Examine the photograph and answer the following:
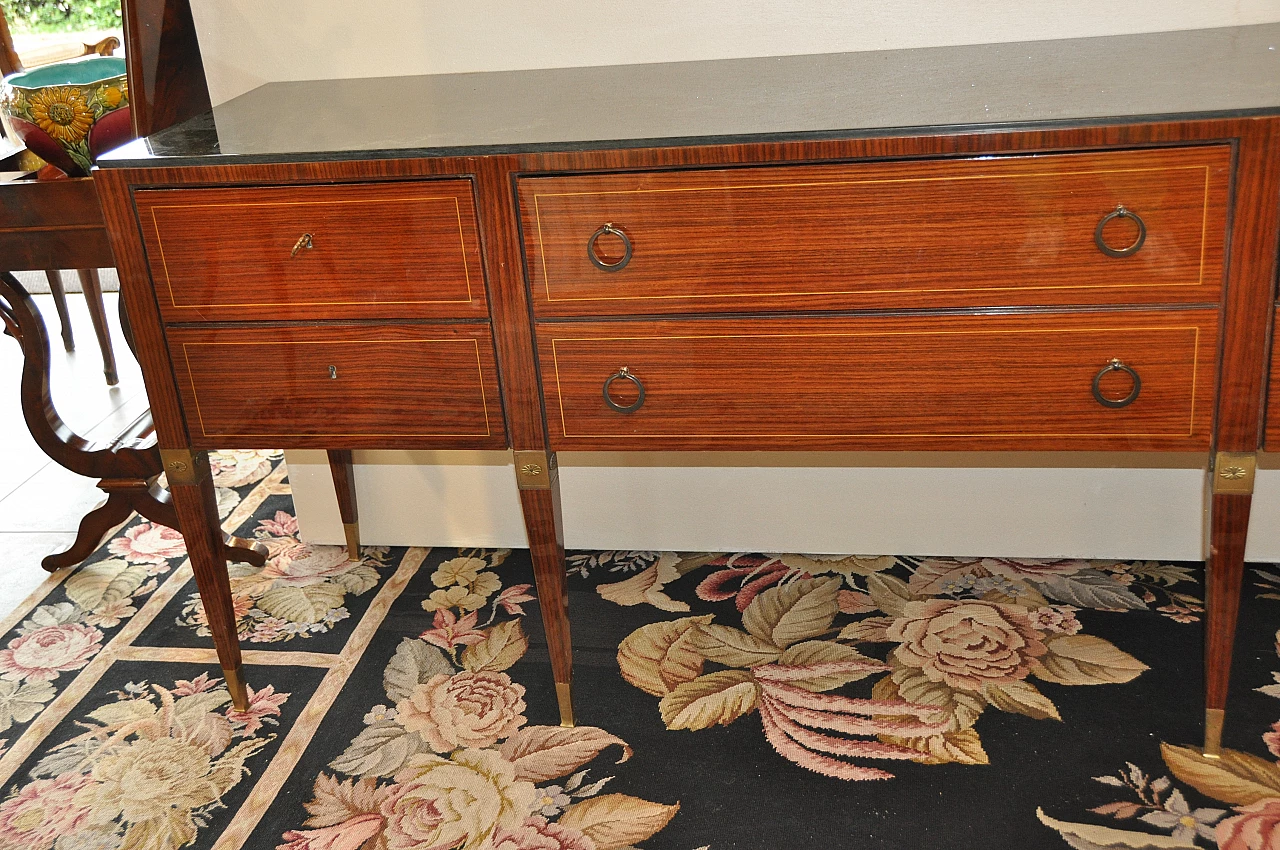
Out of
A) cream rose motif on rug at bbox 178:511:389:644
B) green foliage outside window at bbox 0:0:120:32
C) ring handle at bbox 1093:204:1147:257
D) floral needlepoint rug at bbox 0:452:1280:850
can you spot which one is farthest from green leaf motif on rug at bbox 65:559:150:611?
green foliage outside window at bbox 0:0:120:32

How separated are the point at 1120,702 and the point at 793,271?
80 cm

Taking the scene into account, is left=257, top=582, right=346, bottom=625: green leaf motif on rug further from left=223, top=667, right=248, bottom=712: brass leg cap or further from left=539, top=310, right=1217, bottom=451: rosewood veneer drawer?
left=539, top=310, right=1217, bottom=451: rosewood veneer drawer

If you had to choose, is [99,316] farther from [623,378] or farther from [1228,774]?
[1228,774]

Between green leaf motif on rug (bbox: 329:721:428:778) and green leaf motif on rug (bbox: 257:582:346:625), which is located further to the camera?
green leaf motif on rug (bbox: 257:582:346:625)

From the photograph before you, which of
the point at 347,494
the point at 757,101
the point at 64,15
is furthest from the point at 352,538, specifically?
the point at 64,15

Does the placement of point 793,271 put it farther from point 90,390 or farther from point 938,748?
point 90,390

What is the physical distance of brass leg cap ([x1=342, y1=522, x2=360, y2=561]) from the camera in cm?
212

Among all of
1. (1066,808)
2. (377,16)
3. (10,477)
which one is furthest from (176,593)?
(1066,808)

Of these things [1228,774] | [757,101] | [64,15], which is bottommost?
[1228,774]

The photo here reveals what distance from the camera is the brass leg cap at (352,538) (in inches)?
83.6

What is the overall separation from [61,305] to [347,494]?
1.53 m

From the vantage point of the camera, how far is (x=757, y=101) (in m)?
1.41

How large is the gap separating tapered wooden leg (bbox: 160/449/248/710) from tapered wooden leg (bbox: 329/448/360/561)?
41 centimetres

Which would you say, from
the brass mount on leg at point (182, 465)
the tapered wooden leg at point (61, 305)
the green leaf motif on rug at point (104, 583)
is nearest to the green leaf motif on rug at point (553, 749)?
the brass mount on leg at point (182, 465)
